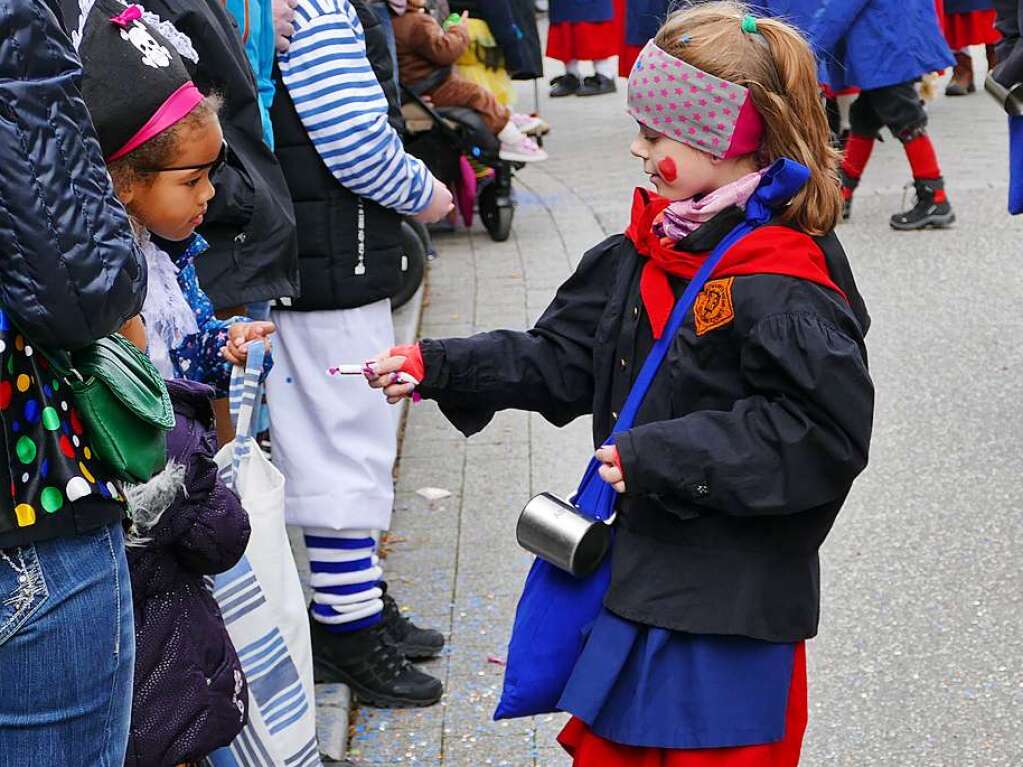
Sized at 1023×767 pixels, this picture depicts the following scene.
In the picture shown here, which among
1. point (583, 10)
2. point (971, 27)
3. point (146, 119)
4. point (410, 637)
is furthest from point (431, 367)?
point (583, 10)

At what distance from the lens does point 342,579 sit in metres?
3.94

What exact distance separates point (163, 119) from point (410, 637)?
205 cm

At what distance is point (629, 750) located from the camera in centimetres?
271

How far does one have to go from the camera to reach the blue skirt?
2598 millimetres

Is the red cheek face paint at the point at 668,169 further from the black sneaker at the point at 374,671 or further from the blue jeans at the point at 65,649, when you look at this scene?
the black sneaker at the point at 374,671

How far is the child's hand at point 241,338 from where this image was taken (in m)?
2.96

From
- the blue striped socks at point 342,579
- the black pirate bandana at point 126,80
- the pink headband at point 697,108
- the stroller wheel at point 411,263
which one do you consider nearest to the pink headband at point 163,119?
the black pirate bandana at point 126,80

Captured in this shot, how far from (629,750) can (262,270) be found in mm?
1338

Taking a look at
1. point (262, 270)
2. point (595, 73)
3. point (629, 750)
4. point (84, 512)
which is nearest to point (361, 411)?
point (262, 270)

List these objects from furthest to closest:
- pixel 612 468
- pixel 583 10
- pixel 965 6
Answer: pixel 583 10, pixel 965 6, pixel 612 468

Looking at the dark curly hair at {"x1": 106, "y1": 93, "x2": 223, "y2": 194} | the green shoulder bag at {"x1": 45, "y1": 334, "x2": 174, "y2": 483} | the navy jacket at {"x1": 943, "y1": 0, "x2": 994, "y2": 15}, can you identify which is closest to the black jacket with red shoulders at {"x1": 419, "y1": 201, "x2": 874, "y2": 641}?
the dark curly hair at {"x1": 106, "y1": 93, "x2": 223, "y2": 194}

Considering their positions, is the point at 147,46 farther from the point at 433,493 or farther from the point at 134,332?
the point at 433,493

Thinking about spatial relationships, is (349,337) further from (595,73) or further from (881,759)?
(595,73)

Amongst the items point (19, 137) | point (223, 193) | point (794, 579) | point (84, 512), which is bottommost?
point (794, 579)
